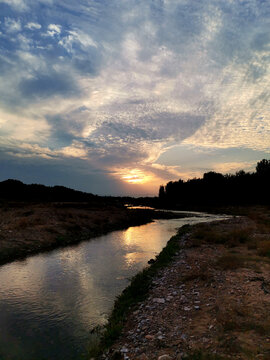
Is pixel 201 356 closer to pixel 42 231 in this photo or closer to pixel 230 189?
pixel 42 231

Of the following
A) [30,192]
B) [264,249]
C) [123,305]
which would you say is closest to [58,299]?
[123,305]

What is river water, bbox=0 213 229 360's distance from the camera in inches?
396

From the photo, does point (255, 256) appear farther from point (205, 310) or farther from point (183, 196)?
point (183, 196)

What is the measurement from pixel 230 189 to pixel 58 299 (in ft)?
Answer: 496

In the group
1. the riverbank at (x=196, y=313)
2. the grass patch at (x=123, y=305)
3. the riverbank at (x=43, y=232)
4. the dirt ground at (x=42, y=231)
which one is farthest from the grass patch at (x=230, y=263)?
the dirt ground at (x=42, y=231)

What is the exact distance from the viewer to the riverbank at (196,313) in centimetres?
808

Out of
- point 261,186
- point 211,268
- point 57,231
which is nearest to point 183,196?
point 261,186

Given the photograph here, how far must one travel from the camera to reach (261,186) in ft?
421

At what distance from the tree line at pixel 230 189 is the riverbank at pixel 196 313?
385 ft

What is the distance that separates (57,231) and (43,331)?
26.6 m

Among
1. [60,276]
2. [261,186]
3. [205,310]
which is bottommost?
[60,276]

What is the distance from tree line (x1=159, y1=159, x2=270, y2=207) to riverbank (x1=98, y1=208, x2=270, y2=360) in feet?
385

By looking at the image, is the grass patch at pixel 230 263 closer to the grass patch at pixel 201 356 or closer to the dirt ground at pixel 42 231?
the grass patch at pixel 201 356

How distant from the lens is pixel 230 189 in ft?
492
